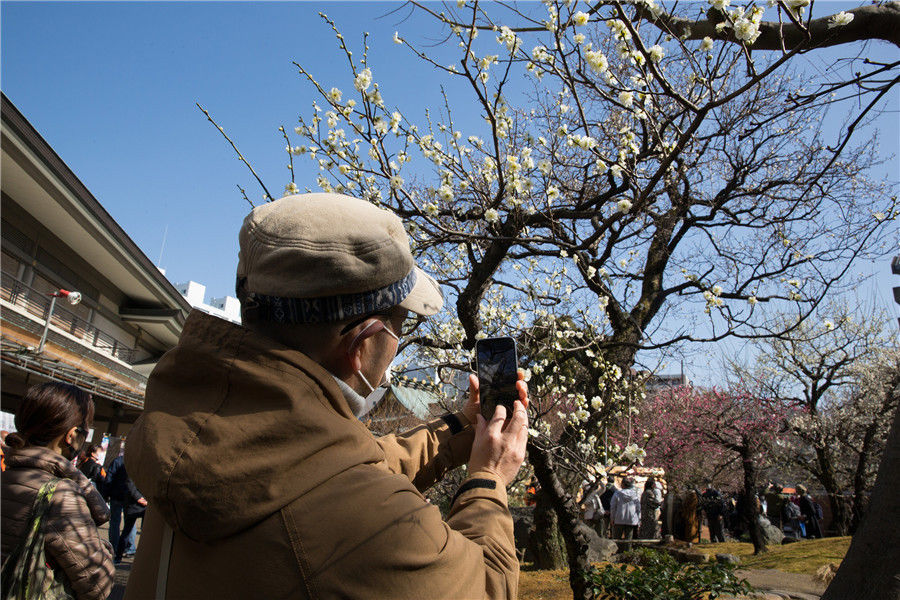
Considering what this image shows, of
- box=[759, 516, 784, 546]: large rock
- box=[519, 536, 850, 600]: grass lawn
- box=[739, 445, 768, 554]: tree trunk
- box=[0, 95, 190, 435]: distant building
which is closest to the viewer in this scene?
box=[519, 536, 850, 600]: grass lawn

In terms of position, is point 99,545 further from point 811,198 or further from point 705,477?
point 705,477

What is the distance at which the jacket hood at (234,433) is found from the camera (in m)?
0.92

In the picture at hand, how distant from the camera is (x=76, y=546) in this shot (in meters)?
2.32

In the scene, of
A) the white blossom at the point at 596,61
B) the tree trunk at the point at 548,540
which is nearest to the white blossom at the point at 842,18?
the white blossom at the point at 596,61

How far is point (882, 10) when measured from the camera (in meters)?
3.80

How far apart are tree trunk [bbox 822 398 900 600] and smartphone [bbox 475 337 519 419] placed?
104 inches

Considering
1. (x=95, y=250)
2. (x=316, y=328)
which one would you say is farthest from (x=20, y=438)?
(x=95, y=250)

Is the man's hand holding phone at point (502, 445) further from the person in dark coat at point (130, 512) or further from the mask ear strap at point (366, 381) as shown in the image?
the person in dark coat at point (130, 512)

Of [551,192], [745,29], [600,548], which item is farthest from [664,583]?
[600,548]

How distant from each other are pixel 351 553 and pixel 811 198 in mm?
8389

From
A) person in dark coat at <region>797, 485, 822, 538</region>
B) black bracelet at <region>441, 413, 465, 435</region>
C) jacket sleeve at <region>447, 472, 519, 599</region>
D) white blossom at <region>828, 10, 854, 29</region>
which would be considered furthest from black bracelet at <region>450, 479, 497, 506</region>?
person in dark coat at <region>797, 485, 822, 538</region>

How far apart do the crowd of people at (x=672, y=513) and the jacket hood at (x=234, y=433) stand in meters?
12.6

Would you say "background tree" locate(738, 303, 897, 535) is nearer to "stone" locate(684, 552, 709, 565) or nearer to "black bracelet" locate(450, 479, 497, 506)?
"stone" locate(684, 552, 709, 565)

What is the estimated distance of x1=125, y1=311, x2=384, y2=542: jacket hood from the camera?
916mm
